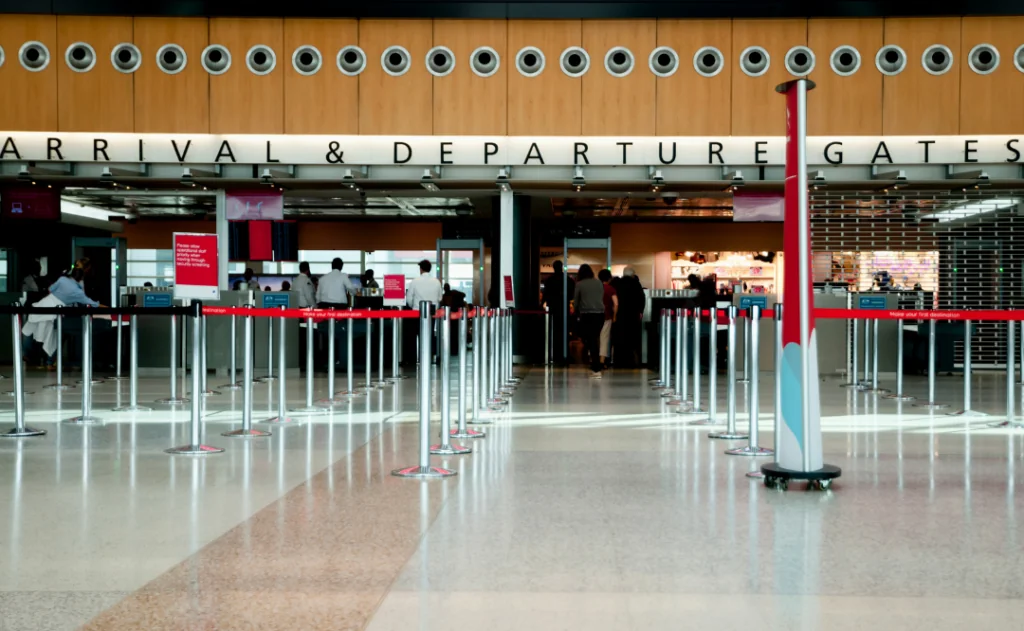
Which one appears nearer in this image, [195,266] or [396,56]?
[195,266]

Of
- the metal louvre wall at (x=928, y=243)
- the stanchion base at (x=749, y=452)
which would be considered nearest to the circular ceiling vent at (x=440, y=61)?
the metal louvre wall at (x=928, y=243)

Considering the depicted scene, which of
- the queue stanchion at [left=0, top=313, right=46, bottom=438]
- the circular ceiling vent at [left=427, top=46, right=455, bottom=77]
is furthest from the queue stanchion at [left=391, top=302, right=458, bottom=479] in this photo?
the circular ceiling vent at [left=427, top=46, right=455, bottom=77]

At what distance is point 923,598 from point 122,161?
647 inches

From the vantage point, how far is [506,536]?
16.8 feet

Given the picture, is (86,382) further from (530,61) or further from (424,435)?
(530,61)

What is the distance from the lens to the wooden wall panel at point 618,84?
18.6 m

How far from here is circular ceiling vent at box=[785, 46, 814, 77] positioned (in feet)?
60.2

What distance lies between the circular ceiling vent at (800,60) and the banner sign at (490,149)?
110 centimetres

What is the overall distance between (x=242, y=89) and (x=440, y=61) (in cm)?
316

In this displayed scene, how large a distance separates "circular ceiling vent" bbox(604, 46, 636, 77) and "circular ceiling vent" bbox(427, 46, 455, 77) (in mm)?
2472

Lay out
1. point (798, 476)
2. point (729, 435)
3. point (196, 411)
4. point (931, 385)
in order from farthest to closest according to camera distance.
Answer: point (931, 385) → point (729, 435) → point (196, 411) → point (798, 476)

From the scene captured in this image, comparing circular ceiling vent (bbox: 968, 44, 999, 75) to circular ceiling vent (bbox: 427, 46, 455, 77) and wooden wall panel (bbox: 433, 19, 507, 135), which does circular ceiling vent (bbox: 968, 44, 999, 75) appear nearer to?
wooden wall panel (bbox: 433, 19, 507, 135)

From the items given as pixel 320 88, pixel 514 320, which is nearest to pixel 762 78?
pixel 514 320

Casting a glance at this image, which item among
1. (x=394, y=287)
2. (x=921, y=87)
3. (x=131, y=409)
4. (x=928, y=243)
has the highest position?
(x=921, y=87)
